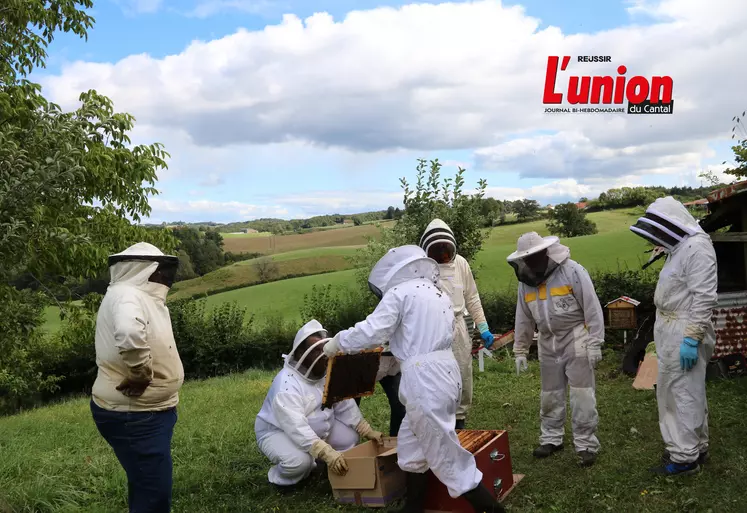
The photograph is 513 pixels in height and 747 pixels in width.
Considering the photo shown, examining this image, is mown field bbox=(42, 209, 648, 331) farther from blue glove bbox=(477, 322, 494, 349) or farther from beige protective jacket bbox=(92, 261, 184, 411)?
beige protective jacket bbox=(92, 261, 184, 411)

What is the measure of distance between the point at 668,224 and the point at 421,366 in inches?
108

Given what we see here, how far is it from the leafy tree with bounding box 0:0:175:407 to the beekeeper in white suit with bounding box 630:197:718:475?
524 cm

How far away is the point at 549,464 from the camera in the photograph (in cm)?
615

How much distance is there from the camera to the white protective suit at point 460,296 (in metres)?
6.52

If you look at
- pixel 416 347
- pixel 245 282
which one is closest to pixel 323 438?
pixel 416 347

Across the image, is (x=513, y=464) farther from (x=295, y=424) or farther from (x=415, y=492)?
(x=295, y=424)

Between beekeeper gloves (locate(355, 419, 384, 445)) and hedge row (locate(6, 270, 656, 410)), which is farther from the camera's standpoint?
hedge row (locate(6, 270, 656, 410))

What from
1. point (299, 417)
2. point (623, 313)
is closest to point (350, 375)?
point (299, 417)

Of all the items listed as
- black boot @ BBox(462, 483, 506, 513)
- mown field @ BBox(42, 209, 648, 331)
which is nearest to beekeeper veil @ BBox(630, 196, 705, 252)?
black boot @ BBox(462, 483, 506, 513)

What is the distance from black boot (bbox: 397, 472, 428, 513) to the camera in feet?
16.0

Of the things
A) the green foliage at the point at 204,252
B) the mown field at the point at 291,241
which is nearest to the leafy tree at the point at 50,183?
the green foliage at the point at 204,252

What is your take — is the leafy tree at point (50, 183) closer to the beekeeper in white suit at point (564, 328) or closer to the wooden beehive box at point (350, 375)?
the wooden beehive box at point (350, 375)

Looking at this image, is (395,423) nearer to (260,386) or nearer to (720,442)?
(720,442)

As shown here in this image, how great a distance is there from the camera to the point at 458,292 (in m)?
6.80
